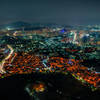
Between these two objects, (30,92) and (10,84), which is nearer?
(30,92)

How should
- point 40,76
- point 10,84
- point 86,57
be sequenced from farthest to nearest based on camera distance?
point 86,57
point 40,76
point 10,84

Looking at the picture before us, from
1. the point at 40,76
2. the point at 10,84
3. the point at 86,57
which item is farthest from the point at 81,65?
the point at 10,84

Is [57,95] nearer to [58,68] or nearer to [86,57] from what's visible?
[58,68]

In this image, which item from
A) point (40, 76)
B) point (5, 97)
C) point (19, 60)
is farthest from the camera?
point (19, 60)

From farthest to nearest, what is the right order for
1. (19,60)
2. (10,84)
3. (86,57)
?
(86,57) → (19,60) → (10,84)

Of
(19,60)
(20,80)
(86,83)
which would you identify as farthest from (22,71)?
(86,83)

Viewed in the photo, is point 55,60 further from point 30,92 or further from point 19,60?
point 30,92

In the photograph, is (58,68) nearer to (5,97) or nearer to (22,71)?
(22,71)

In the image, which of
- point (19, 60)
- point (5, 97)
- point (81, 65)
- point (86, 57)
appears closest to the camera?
point (5, 97)

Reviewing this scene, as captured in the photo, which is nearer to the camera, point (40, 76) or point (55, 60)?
point (40, 76)
